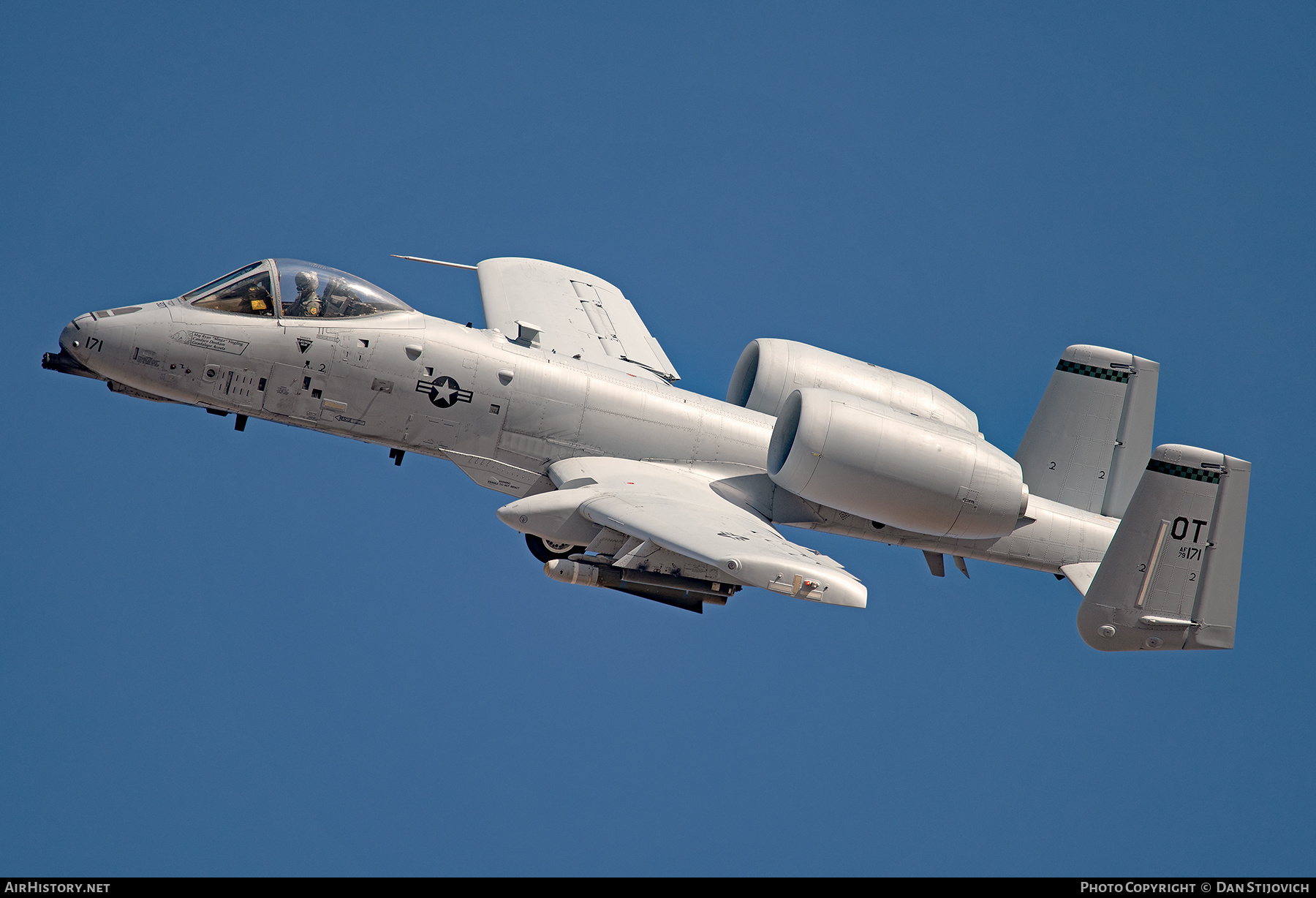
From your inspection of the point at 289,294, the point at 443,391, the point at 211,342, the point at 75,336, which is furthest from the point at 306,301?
the point at 75,336

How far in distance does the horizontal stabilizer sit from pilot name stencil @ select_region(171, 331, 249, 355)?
10383mm

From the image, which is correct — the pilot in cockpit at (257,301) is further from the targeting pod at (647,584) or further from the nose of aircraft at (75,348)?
the targeting pod at (647,584)

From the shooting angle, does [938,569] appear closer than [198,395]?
No

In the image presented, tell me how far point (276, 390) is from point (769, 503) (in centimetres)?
616

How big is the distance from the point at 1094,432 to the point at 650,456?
619 cm

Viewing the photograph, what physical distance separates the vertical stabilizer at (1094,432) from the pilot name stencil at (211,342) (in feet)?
33.9

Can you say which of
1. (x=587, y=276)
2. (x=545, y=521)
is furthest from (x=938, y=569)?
(x=587, y=276)

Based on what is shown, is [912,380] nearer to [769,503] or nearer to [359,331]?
[769,503]

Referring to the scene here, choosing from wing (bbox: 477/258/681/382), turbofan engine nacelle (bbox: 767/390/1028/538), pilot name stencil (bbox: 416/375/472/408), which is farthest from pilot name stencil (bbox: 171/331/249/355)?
turbofan engine nacelle (bbox: 767/390/1028/538)

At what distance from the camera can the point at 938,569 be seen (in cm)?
1553

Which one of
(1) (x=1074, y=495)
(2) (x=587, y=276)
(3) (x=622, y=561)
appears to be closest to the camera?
(3) (x=622, y=561)

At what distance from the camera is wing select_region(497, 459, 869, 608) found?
12.0 meters

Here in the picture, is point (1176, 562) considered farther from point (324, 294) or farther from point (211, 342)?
point (211, 342)

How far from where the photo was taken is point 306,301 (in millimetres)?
13867
